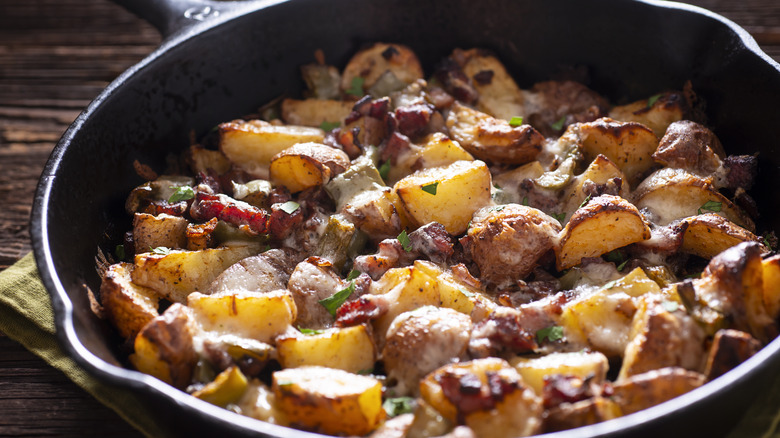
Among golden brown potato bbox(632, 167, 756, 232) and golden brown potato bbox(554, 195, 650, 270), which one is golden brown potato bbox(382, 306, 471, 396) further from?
golden brown potato bbox(632, 167, 756, 232)

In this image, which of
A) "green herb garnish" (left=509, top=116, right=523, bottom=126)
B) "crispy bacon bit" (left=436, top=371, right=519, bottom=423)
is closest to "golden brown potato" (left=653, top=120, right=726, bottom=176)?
"green herb garnish" (left=509, top=116, right=523, bottom=126)

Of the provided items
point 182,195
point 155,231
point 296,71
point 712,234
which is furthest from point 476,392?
point 296,71

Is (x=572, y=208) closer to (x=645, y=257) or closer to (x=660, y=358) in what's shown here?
(x=645, y=257)

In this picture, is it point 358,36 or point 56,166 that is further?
point 358,36

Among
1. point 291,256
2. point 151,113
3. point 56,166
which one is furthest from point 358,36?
point 56,166

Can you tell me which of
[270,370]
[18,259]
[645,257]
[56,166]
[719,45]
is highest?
[719,45]
